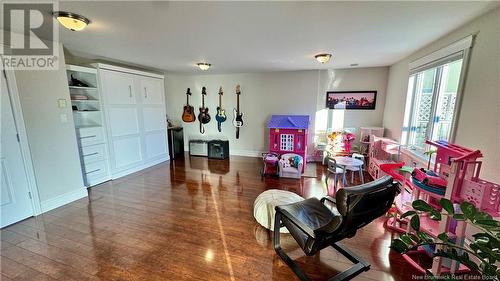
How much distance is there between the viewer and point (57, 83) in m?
2.70

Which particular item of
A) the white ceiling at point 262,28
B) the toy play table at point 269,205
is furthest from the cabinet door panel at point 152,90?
the toy play table at point 269,205

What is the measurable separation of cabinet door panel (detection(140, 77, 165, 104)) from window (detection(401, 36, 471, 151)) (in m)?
4.85

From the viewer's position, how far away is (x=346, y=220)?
140 cm

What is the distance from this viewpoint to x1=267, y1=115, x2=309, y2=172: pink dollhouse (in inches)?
158

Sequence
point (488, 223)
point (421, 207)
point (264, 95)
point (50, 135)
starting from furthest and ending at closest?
point (264, 95) → point (50, 135) → point (421, 207) → point (488, 223)

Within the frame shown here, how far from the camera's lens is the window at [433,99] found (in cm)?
229

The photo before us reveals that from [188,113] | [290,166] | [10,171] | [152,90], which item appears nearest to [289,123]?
[290,166]

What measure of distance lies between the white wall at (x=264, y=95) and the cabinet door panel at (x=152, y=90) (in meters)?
1.05

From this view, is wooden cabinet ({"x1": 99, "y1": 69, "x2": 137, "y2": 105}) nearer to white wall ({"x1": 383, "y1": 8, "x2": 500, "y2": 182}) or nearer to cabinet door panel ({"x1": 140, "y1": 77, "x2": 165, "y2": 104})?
cabinet door panel ({"x1": 140, "y1": 77, "x2": 165, "y2": 104})

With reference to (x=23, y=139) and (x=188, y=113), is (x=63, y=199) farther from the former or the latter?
(x=188, y=113)

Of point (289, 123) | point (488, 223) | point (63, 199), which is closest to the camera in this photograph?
point (488, 223)

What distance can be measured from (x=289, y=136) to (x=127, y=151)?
3250 mm

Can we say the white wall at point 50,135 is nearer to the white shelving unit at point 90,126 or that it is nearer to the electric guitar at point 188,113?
the white shelving unit at point 90,126

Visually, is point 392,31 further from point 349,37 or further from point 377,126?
point 377,126
